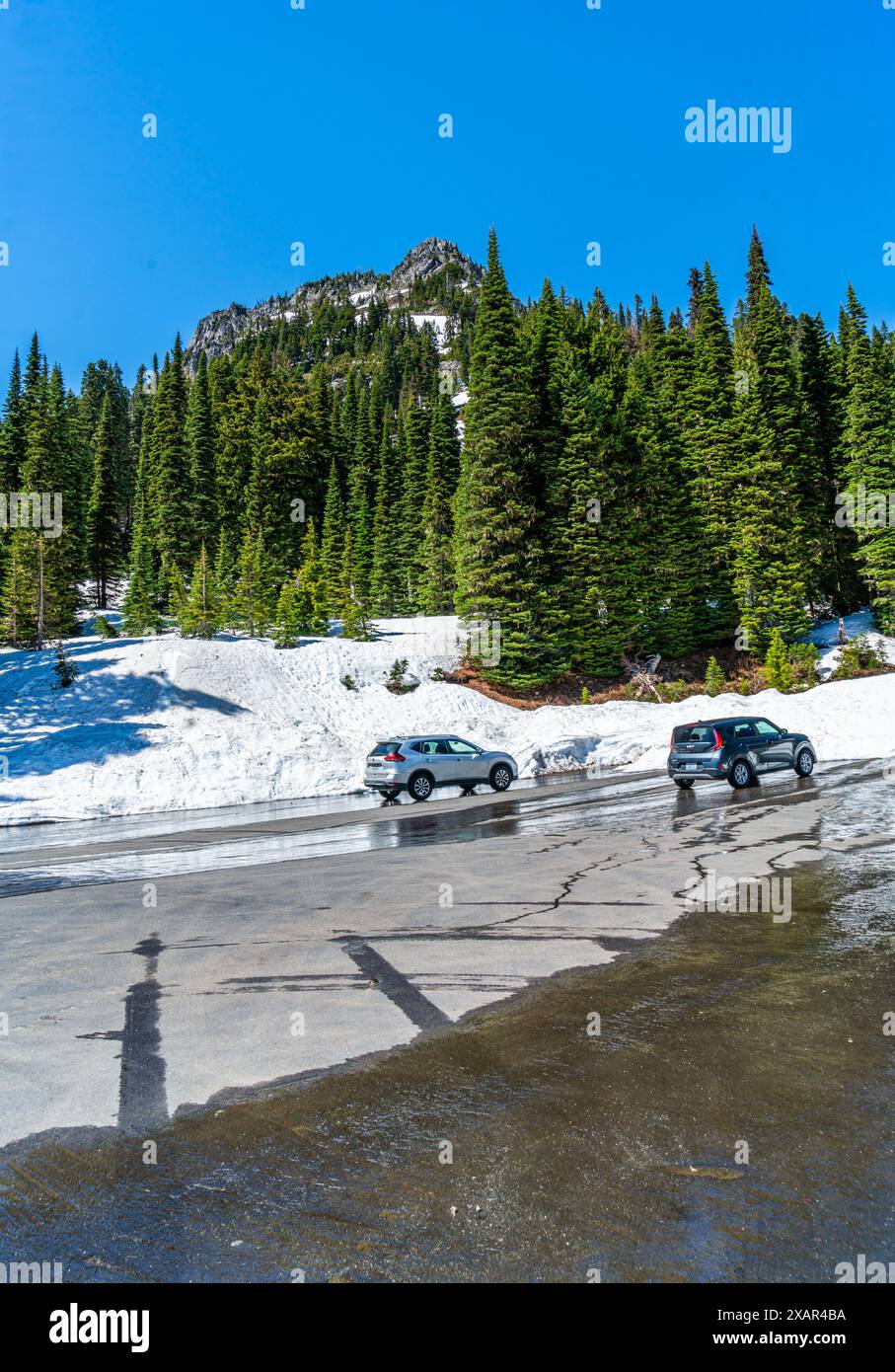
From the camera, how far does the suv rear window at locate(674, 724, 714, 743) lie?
19.3 meters

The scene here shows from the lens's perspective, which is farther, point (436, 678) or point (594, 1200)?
point (436, 678)

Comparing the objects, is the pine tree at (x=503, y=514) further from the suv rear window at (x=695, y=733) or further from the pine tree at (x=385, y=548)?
the suv rear window at (x=695, y=733)

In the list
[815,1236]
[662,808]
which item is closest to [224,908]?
[815,1236]

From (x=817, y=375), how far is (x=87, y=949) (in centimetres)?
6227

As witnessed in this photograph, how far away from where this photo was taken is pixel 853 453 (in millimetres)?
46375

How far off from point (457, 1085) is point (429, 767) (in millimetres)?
17145

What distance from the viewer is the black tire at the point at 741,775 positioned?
63.2ft

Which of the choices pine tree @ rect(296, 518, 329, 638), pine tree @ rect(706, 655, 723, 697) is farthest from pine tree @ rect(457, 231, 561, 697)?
pine tree @ rect(706, 655, 723, 697)

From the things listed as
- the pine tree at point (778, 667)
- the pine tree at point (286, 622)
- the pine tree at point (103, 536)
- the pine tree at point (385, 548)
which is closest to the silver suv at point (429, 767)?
the pine tree at point (286, 622)

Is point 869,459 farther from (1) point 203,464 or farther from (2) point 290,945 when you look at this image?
(1) point 203,464

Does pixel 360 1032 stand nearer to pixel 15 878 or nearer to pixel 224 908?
pixel 224 908

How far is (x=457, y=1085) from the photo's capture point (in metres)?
4.39

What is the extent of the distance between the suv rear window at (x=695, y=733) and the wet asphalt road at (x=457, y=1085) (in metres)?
9.70

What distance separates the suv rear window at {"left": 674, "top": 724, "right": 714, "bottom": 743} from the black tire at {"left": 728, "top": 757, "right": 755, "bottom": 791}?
92 centimetres
